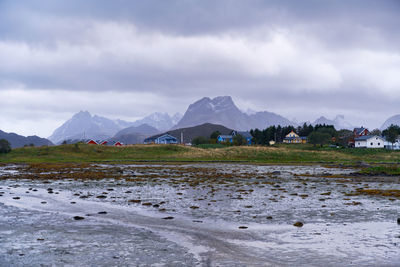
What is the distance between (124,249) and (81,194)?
15.8 meters

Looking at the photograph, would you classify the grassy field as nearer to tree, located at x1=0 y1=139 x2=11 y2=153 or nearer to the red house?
tree, located at x1=0 y1=139 x2=11 y2=153

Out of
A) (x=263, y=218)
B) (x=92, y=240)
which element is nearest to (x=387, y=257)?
(x=263, y=218)

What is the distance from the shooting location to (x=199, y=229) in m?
15.9

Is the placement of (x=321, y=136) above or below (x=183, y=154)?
above

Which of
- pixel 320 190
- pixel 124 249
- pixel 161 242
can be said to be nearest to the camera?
pixel 124 249

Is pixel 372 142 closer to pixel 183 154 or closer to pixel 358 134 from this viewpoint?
pixel 358 134

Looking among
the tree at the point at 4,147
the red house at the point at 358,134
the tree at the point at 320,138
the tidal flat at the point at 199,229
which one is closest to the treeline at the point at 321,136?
the tree at the point at 320,138

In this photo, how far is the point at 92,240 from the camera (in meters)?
13.9

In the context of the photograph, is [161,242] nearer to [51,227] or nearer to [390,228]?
[51,227]

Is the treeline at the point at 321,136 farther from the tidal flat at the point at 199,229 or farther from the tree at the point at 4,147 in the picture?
the tidal flat at the point at 199,229

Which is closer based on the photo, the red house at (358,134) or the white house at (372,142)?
the white house at (372,142)

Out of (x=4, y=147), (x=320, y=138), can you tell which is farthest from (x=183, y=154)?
(x=320, y=138)

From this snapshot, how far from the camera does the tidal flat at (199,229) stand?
1180cm

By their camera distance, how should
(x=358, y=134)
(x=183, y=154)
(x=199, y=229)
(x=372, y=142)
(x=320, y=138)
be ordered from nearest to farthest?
1. (x=199, y=229)
2. (x=183, y=154)
3. (x=320, y=138)
4. (x=372, y=142)
5. (x=358, y=134)
